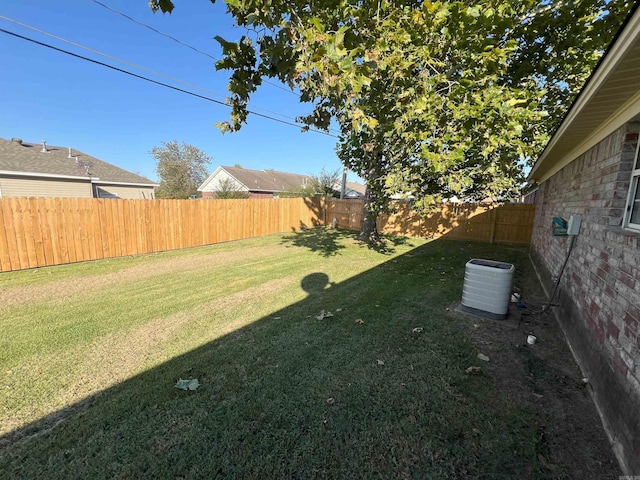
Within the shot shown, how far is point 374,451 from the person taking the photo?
1934 mm

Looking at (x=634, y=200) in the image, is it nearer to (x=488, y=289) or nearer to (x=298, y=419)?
(x=488, y=289)

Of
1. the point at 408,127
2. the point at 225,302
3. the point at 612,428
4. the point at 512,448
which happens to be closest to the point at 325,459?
the point at 512,448

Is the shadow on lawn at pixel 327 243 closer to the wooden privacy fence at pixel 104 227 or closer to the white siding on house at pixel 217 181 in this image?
the wooden privacy fence at pixel 104 227

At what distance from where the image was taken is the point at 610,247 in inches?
106

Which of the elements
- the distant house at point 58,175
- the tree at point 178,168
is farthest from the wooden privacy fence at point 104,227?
the tree at point 178,168

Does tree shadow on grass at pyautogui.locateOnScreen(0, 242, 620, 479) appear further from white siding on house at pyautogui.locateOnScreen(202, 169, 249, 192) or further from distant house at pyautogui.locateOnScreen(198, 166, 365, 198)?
white siding on house at pyautogui.locateOnScreen(202, 169, 249, 192)

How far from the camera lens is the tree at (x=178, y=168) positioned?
26.3m

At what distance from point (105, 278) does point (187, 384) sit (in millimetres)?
5003

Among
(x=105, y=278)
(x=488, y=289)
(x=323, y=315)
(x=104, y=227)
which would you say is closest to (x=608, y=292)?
(x=488, y=289)

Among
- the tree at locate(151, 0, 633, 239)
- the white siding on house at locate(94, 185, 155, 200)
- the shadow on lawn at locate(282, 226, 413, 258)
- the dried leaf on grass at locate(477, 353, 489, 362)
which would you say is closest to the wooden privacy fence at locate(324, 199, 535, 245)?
the shadow on lawn at locate(282, 226, 413, 258)

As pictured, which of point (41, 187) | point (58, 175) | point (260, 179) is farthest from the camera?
point (260, 179)

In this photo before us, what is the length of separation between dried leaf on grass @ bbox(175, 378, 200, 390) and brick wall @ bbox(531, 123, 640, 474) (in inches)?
125

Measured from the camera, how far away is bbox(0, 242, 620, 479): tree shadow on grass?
1827 mm

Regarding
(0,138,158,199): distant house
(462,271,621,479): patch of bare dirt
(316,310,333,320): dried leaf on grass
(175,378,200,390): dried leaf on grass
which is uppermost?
(0,138,158,199): distant house
